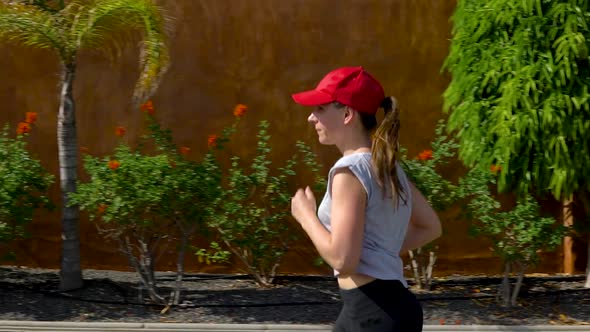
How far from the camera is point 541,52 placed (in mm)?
7156

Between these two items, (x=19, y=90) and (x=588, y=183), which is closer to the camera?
(x=588, y=183)

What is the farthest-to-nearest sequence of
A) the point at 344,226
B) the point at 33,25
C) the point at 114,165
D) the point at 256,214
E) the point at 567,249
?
the point at 567,249 → the point at 256,214 → the point at 33,25 → the point at 114,165 → the point at 344,226

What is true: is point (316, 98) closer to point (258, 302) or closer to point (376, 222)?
point (376, 222)

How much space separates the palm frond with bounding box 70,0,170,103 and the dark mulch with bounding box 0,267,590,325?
1548mm

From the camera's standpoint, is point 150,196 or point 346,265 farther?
point 150,196

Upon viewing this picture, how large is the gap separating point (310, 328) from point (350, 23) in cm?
287

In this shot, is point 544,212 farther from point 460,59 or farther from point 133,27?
point 133,27

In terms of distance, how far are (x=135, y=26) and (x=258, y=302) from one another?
222cm

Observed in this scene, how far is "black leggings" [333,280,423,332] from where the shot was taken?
10.5 ft

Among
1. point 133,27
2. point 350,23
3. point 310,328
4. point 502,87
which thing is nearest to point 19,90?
point 133,27

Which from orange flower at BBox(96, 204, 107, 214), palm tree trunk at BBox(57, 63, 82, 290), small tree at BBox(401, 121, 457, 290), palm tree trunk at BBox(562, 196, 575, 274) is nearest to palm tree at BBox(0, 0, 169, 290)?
palm tree trunk at BBox(57, 63, 82, 290)

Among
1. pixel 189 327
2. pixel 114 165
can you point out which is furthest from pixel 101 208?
pixel 189 327

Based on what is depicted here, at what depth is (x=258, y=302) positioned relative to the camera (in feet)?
24.1

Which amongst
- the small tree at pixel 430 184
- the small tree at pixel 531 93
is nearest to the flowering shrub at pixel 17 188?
the small tree at pixel 430 184
